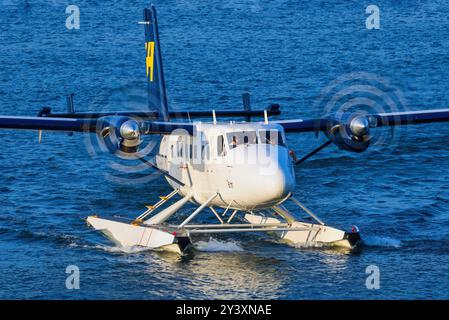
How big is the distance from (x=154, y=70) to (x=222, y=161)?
28.3 feet

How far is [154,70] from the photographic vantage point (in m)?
38.2

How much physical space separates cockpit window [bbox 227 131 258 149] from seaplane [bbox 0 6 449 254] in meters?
0.03

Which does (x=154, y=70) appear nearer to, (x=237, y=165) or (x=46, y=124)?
(x=46, y=124)

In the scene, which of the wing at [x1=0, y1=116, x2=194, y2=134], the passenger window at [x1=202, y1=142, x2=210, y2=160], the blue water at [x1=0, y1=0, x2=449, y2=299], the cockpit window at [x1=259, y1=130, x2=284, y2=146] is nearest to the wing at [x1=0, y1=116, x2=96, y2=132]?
the wing at [x1=0, y1=116, x2=194, y2=134]

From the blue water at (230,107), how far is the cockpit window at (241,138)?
3.55m

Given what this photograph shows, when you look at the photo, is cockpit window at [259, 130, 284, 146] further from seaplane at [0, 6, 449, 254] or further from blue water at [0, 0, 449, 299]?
blue water at [0, 0, 449, 299]

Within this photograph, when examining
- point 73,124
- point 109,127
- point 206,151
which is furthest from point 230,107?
point 109,127

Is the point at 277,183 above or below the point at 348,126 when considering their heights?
below

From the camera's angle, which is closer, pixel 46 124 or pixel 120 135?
pixel 120 135

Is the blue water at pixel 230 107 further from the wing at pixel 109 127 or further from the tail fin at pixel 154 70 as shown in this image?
the tail fin at pixel 154 70

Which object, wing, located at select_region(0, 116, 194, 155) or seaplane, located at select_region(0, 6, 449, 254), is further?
wing, located at select_region(0, 116, 194, 155)

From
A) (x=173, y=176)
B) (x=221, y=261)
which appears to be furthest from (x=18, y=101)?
(x=221, y=261)

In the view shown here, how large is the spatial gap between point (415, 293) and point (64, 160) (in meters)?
24.0

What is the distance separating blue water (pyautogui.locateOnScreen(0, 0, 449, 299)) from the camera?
29.1 m
